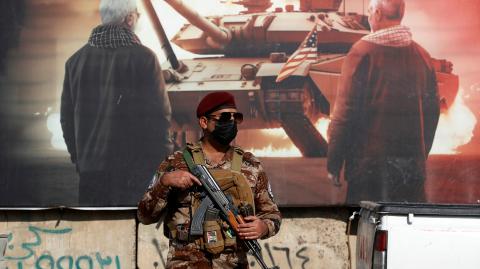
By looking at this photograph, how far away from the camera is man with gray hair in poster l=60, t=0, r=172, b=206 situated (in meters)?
10.1

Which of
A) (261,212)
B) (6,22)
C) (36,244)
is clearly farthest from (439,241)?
(6,22)

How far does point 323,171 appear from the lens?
1002 centimetres

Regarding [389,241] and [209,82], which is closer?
[389,241]

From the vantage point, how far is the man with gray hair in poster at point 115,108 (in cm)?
1005

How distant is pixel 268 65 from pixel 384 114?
1282 millimetres

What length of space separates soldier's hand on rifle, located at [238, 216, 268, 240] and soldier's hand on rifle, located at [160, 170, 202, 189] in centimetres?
34

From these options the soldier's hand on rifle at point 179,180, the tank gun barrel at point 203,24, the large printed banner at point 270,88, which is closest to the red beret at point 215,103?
the soldier's hand on rifle at point 179,180

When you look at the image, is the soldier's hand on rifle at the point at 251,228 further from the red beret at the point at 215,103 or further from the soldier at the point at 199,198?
the red beret at the point at 215,103

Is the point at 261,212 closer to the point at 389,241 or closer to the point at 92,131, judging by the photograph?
the point at 389,241

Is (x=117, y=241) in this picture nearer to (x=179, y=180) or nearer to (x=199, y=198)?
(x=199, y=198)

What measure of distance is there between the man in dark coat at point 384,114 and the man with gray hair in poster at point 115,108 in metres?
1.83

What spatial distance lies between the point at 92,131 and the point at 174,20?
1.41 meters

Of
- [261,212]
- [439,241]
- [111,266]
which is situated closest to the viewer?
[261,212]

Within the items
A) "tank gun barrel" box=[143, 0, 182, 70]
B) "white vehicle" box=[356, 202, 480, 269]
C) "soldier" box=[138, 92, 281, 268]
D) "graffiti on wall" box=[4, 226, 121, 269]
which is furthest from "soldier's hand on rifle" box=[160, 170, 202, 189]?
"tank gun barrel" box=[143, 0, 182, 70]
